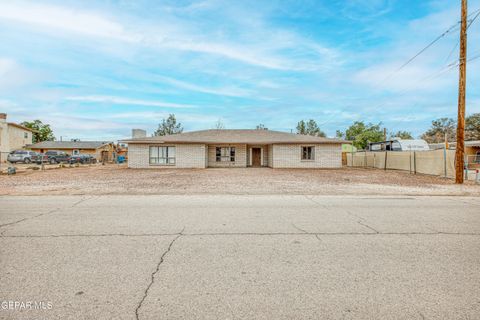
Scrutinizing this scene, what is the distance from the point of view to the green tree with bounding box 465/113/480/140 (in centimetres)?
5997

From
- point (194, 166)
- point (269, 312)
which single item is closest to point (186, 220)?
point (269, 312)

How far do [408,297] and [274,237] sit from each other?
2.40 m

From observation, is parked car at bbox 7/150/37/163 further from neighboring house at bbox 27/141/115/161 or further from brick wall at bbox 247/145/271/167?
brick wall at bbox 247/145/271/167

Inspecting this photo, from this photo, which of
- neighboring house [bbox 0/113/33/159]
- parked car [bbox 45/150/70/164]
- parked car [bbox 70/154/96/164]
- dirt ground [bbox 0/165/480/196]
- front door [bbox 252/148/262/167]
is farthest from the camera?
neighboring house [bbox 0/113/33/159]

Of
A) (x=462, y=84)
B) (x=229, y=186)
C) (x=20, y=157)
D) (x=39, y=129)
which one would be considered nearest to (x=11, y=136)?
(x=20, y=157)

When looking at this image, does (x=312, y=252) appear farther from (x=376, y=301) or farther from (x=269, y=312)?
(x=269, y=312)

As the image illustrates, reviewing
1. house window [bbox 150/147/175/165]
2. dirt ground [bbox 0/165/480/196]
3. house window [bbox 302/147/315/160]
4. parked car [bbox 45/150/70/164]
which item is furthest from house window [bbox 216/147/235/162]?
parked car [bbox 45/150/70/164]

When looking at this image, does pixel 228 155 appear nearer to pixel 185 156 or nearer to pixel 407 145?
pixel 185 156

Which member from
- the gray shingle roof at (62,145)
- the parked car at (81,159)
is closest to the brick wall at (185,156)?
Result: the parked car at (81,159)

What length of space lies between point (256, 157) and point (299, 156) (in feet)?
17.4

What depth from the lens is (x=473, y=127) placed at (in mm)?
61000

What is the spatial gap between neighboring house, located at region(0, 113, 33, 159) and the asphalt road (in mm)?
43384

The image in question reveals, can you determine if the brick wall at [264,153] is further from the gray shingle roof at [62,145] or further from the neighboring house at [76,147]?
the gray shingle roof at [62,145]

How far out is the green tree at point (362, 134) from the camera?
6347 cm
